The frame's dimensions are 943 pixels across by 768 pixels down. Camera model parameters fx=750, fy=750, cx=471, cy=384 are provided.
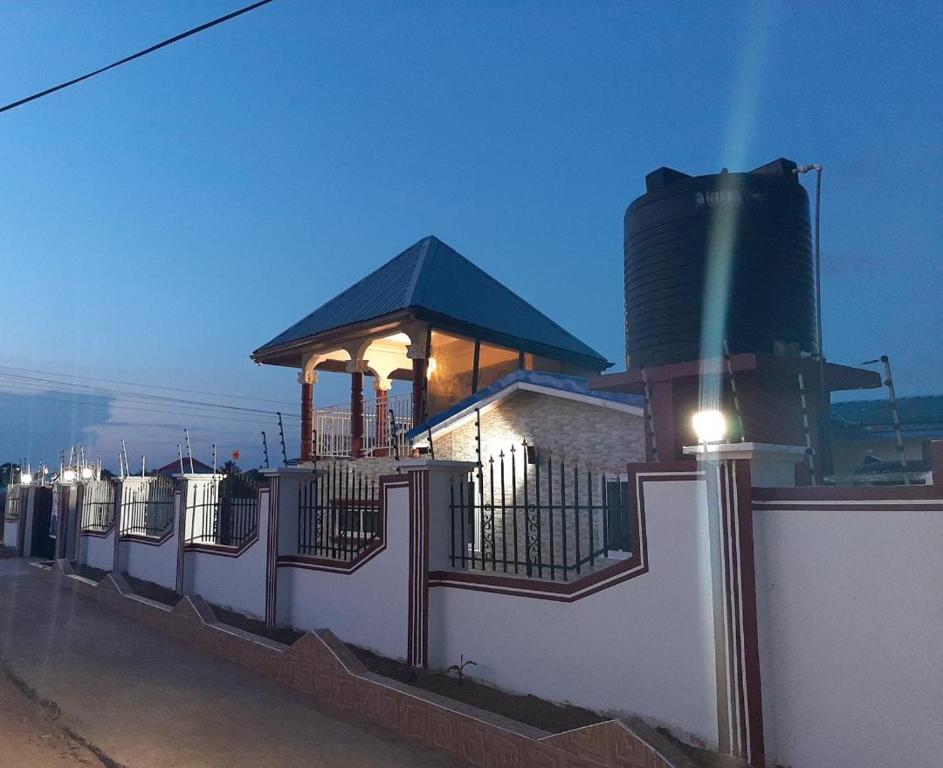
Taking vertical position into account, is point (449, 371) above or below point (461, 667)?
above

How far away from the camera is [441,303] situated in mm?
15781

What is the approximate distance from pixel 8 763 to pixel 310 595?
4.05 metres

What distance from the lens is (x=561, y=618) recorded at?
20.4ft

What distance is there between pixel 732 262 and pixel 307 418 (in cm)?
1068

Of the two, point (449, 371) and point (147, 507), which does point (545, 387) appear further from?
point (147, 507)

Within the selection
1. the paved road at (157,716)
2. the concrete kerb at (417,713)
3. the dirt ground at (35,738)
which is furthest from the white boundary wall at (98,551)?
the dirt ground at (35,738)

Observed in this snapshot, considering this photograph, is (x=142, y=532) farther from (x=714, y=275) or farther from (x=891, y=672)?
(x=891, y=672)

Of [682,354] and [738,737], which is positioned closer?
[738,737]

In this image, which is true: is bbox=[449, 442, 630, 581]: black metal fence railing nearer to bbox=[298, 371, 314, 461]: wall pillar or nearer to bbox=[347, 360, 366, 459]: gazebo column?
bbox=[347, 360, 366, 459]: gazebo column

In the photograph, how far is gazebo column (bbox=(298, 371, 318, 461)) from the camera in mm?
17703

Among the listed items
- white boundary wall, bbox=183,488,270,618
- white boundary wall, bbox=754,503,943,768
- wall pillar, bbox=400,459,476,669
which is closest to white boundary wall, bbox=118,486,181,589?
white boundary wall, bbox=183,488,270,618

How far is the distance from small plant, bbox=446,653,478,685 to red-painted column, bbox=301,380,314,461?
1084cm

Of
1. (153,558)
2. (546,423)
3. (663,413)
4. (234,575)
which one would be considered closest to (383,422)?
(153,558)

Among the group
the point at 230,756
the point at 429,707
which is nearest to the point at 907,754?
the point at 429,707
